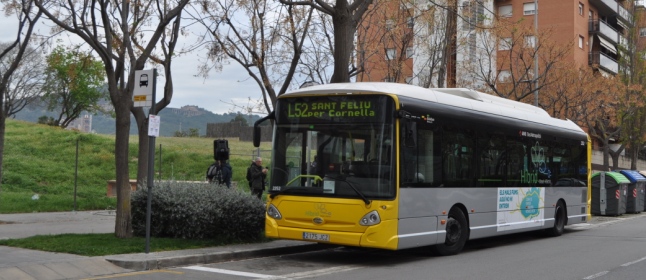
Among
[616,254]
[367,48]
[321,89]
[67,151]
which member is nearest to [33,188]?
[67,151]

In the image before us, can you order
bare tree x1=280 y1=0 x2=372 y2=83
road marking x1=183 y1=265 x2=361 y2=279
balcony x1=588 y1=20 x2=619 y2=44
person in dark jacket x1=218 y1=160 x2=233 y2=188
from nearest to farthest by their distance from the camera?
road marking x1=183 y1=265 x2=361 y2=279 < bare tree x1=280 y1=0 x2=372 y2=83 < person in dark jacket x1=218 y1=160 x2=233 y2=188 < balcony x1=588 y1=20 x2=619 y2=44

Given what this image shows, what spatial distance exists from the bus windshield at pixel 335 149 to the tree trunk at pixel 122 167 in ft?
8.97

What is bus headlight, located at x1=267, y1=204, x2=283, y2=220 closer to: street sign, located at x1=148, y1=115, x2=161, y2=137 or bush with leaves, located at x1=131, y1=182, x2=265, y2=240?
bush with leaves, located at x1=131, y1=182, x2=265, y2=240

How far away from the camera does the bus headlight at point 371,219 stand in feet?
38.9

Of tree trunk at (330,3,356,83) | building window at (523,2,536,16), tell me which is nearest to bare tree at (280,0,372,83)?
tree trunk at (330,3,356,83)

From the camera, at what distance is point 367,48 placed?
2495 cm

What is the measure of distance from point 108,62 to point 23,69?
123 feet

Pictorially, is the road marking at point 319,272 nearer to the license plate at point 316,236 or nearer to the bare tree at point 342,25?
the license plate at point 316,236

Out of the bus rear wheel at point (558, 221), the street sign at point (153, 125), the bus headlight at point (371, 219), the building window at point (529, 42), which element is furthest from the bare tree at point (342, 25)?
the building window at point (529, 42)

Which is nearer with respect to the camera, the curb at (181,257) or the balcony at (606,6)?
the curb at (181,257)

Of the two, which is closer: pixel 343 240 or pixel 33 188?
pixel 343 240

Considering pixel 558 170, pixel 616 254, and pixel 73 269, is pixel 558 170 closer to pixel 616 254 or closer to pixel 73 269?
pixel 616 254

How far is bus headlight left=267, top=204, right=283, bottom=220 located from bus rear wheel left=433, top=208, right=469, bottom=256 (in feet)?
10.1

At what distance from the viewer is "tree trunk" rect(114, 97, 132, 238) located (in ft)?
43.4
